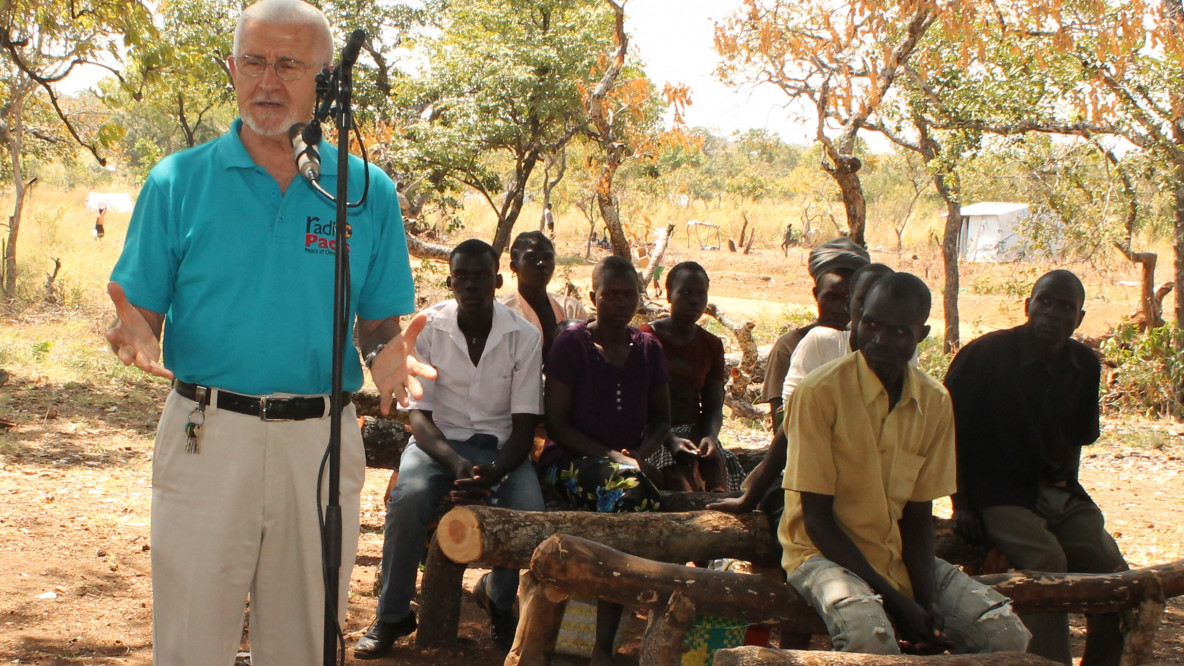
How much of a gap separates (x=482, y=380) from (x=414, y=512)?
58 centimetres

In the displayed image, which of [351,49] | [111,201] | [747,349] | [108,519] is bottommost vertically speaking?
[108,519]

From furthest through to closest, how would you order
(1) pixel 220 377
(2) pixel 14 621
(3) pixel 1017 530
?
1. (2) pixel 14 621
2. (3) pixel 1017 530
3. (1) pixel 220 377

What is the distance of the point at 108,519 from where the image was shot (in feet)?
18.9

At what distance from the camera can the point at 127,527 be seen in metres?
5.63

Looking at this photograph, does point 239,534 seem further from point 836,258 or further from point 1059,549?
Answer: point 836,258

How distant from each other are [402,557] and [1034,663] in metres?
2.16

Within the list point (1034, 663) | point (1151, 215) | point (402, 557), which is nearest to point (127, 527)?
point (402, 557)

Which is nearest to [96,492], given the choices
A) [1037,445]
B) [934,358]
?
[1037,445]

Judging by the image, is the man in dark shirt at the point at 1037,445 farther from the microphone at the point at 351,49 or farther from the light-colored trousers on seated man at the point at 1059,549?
the microphone at the point at 351,49

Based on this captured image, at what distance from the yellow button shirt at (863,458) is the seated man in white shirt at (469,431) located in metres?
1.24

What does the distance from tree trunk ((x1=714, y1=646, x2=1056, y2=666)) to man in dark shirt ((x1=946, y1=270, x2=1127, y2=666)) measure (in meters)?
1.03

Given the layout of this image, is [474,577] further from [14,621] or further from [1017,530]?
[1017,530]

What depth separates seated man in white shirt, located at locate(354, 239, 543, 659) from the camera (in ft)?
13.0

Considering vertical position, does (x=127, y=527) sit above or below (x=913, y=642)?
below
